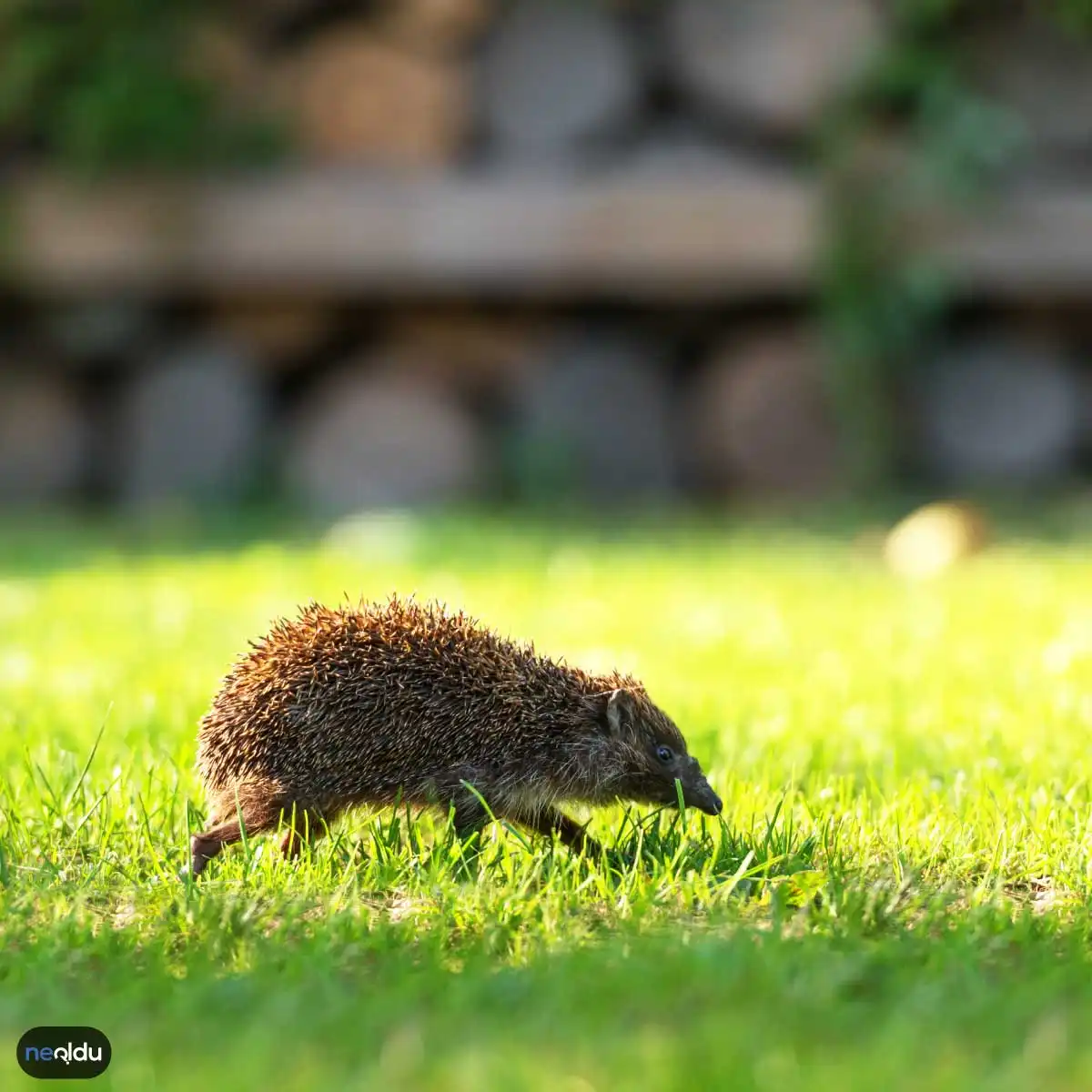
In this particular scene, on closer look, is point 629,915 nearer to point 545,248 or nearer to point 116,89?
point 545,248

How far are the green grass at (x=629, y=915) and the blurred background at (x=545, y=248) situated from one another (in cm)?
548

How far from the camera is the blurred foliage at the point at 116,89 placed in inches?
402

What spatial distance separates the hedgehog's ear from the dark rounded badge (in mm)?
1355

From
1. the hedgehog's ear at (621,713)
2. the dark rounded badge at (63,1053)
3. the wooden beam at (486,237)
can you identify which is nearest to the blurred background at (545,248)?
the wooden beam at (486,237)

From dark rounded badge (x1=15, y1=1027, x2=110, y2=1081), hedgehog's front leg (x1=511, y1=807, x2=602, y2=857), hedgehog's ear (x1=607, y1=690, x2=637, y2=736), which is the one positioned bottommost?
dark rounded badge (x1=15, y1=1027, x2=110, y2=1081)

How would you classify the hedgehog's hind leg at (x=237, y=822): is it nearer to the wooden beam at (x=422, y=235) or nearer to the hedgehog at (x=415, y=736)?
the hedgehog at (x=415, y=736)

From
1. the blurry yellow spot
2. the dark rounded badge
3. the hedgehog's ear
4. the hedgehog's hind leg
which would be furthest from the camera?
the blurry yellow spot

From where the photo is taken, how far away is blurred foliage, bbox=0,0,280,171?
10.2 metres

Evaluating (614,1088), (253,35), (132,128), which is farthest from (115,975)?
(253,35)

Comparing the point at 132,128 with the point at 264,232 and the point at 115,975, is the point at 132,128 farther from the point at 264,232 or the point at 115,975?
the point at 115,975

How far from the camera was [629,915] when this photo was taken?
2.75 meters

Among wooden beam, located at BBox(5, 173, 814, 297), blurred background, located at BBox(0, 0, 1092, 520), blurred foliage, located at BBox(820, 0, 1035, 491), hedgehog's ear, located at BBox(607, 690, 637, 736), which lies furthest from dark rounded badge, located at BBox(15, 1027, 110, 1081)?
blurred foliage, located at BBox(820, 0, 1035, 491)

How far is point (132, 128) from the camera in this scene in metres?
10.2

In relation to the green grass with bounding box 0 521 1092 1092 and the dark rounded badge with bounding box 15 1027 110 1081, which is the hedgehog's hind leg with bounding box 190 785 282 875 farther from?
the dark rounded badge with bounding box 15 1027 110 1081
